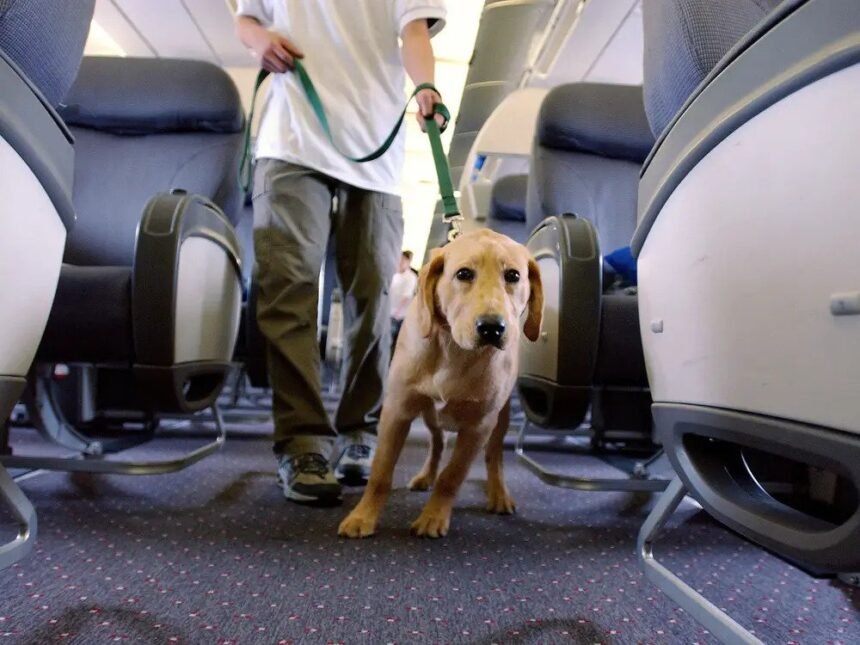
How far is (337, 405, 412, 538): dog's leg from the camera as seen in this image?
136cm

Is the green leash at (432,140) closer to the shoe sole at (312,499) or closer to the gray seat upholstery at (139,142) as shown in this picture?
the gray seat upholstery at (139,142)

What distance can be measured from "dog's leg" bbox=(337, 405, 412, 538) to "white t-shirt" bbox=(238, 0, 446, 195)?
0.71 meters

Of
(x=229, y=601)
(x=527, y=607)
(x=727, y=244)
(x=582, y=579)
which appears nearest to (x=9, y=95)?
(x=229, y=601)

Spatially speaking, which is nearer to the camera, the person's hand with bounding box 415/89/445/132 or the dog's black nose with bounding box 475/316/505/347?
the dog's black nose with bounding box 475/316/505/347

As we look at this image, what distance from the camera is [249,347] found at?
2.58 meters

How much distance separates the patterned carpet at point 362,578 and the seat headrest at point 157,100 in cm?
134

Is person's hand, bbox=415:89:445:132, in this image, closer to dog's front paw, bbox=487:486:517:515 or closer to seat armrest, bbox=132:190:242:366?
seat armrest, bbox=132:190:242:366

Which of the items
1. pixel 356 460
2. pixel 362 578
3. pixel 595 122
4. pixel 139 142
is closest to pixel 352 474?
pixel 356 460

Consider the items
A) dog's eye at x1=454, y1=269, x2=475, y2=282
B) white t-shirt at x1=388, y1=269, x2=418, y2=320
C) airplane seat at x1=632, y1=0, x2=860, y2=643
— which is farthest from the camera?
white t-shirt at x1=388, y1=269, x2=418, y2=320

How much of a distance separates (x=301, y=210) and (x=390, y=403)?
1.99 ft

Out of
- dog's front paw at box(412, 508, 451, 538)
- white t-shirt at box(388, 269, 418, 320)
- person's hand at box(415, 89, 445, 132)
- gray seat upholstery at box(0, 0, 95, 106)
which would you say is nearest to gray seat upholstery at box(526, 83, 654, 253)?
person's hand at box(415, 89, 445, 132)

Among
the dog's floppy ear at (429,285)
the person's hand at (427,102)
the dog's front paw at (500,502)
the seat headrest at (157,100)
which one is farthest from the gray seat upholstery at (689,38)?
the seat headrest at (157,100)

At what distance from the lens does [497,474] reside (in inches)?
66.6

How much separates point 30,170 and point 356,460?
1237mm
